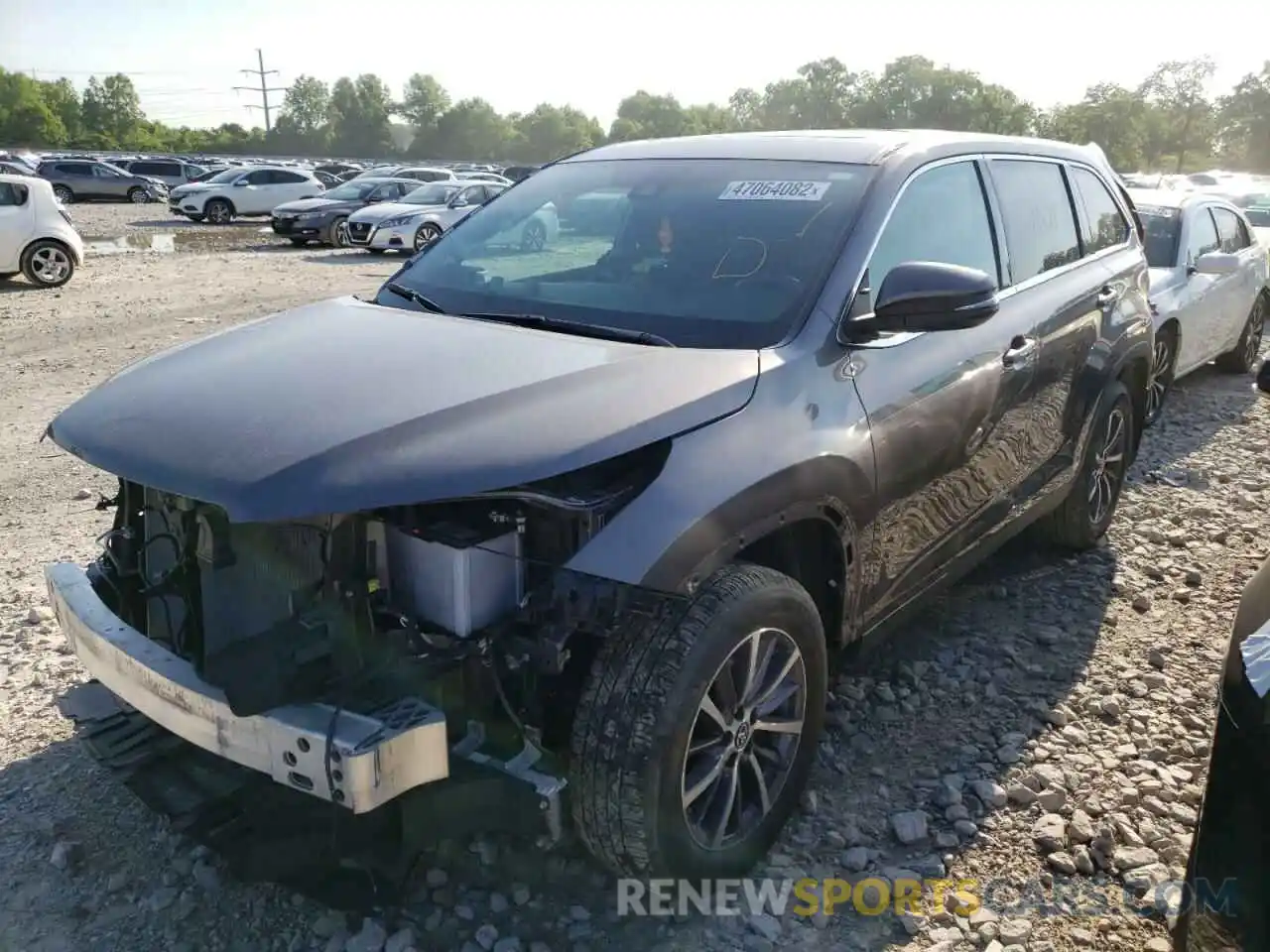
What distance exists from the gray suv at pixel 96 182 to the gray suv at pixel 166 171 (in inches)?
96.7

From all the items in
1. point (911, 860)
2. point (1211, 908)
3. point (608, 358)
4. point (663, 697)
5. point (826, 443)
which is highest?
point (608, 358)

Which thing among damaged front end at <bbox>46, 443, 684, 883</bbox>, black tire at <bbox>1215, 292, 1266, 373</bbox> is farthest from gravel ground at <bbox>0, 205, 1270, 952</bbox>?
black tire at <bbox>1215, 292, 1266, 373</bbox>

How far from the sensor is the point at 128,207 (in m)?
32.9

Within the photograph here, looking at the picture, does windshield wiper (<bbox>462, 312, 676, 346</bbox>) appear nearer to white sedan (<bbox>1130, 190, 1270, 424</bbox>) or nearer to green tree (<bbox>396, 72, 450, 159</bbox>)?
white sedan (<bbox>1130, 190, 1270, 424</bbox>)

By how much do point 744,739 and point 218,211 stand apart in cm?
2881

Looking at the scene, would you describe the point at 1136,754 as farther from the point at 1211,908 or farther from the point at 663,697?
the point at 663,697

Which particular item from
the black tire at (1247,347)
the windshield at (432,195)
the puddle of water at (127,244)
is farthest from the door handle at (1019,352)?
the puddle of water at (127,244)

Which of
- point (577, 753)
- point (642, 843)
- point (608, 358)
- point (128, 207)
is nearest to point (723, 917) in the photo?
point (642, 843)

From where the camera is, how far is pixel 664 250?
10.7ft

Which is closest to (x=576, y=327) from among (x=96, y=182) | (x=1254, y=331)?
(x=1254, y=331)

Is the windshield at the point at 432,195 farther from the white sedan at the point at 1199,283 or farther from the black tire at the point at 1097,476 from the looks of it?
the black tire at the point at 1097,476

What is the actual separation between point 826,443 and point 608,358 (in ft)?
1.99

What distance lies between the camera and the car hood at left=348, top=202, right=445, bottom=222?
19.6m

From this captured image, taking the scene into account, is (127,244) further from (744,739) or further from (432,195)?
(744,739)
